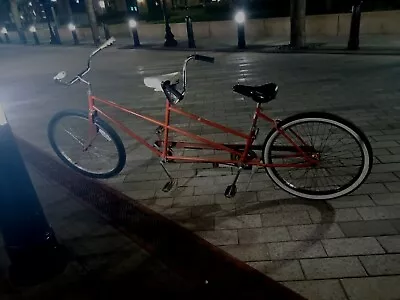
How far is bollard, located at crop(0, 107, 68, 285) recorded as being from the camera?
256 centimetres

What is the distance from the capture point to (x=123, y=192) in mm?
4023

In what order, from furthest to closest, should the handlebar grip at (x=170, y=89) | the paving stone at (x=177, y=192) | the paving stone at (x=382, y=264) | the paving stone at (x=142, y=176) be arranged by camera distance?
the paving stone at (x=142, y=176) → the paving stone at (x=177, y=192) → the handlebar grip at (x=170, y=89) → the paving stone at (x=382, y=264)

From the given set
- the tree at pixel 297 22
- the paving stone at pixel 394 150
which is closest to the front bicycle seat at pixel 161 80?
the paving stone at pixel 394 150

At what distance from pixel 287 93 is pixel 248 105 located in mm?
1126

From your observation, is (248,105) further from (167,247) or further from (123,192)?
(167,247)

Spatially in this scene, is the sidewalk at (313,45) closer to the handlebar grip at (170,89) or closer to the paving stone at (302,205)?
the paving stone at (302,205)

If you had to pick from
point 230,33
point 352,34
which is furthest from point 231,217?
point 230,33

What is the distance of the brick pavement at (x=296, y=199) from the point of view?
8.58ft

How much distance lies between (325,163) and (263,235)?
1365mm

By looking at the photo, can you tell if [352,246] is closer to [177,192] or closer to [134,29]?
[177,192]

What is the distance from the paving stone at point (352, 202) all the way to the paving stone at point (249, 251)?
98cm

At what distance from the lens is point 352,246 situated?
2.81 meters

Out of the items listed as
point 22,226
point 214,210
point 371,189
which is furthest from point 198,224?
point 371,189

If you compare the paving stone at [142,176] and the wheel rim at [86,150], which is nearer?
the paving stone at [142,176]
